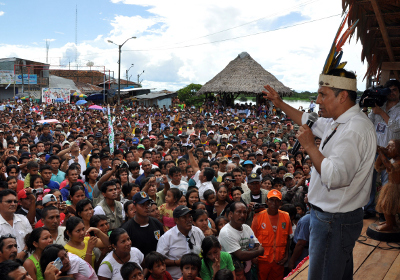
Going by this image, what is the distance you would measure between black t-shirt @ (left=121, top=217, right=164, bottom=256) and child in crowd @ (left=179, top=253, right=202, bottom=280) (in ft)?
2.88

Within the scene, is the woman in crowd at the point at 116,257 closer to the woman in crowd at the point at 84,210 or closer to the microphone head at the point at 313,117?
the woman in crowd at the point at 84,210

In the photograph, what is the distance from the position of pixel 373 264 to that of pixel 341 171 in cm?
190

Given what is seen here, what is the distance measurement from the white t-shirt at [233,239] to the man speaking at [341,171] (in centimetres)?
203

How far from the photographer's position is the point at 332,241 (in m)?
A: 2.35

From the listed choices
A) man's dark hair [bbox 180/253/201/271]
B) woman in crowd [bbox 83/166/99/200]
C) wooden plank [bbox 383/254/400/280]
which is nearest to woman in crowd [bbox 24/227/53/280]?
man's dark hair [bbox 180/253/201/271]

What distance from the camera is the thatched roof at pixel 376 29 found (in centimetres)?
395

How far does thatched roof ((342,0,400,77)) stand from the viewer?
395cm

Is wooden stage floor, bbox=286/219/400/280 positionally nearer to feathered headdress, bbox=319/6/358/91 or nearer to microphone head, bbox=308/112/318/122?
microphone head, bbox=308/112/318/122

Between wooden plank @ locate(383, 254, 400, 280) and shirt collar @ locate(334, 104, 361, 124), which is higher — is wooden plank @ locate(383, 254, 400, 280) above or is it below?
below

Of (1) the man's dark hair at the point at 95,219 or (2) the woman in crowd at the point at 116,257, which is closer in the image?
(2) the woman in crowd at the point at 116,257

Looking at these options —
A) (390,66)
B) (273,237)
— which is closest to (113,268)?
(273,237)

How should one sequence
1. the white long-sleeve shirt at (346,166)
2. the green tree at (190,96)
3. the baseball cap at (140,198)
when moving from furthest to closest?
1. the green tree at (190,96)
2. the baseball cap at (140,198)
3. the white long-sleeve shirt at (346,166)

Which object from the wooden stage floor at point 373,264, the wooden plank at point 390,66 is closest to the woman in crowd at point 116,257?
the wooden stage floor at point 373,264

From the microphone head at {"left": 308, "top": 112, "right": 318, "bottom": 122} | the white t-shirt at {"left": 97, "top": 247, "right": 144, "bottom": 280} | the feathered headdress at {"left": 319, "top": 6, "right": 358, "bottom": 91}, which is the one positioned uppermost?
the feathered headdress at {"left": 319, "top": 6, "right": 358, "bottom": 91}
